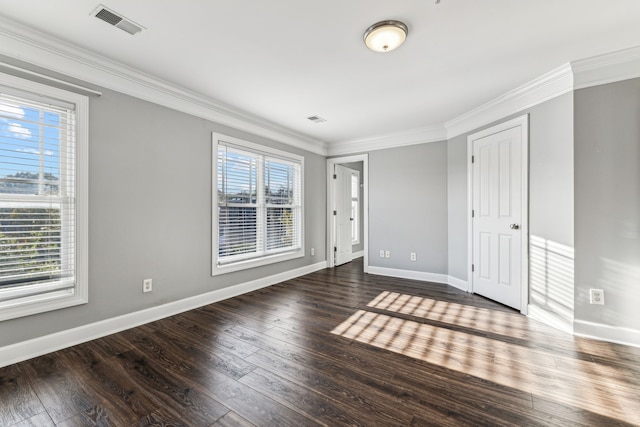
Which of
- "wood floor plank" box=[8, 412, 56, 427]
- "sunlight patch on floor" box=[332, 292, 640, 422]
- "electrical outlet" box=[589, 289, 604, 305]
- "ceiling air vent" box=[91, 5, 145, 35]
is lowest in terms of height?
"wood floor plank" box=[8, 412, 56, 427]

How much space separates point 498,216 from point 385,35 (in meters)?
2.57

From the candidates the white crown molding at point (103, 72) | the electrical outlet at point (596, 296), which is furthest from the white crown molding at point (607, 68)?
the white crown molding at point (103, 72)

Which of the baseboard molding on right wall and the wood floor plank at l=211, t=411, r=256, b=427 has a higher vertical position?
the baseboard molding on right wall

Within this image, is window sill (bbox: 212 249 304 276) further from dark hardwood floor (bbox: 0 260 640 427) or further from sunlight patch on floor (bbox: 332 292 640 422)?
sunlight patch on floor (bbox: 332 292 640 422)

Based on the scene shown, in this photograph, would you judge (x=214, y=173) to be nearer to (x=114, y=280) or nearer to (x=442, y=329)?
(x=114, y=280)

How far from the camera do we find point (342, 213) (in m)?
5.75

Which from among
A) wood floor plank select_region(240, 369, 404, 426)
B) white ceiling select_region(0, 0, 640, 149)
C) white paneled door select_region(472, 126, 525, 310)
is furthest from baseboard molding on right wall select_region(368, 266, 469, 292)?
wood floor plank select_region(240, 369, 404, 426)

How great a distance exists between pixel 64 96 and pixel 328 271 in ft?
13.9

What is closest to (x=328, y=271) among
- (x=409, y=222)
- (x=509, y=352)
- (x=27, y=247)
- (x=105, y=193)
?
(x=409, y=222)

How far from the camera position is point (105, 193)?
8.18 ft

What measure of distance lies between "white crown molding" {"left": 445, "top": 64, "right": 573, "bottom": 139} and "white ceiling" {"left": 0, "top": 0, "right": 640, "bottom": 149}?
0.12 metres

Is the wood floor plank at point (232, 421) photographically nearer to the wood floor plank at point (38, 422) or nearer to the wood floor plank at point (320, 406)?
the wood floor plank at point (320, 406)

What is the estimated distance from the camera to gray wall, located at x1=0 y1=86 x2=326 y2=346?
242 centimetres

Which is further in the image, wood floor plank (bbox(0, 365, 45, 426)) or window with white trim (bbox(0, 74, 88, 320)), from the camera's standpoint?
window with white trim (bbox(0, 74, 88, 320))
